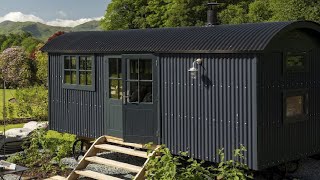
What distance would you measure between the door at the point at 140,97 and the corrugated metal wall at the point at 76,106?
4.20ft

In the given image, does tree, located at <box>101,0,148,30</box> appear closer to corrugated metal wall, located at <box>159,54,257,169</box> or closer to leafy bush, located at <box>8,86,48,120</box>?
leafy bush, located at <box>8,86,48,120</box>

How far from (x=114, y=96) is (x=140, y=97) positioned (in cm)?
115

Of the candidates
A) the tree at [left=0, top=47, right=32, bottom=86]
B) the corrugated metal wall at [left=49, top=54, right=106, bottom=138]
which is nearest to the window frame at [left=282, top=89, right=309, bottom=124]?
the corrugated metal wall at [left=49, top=54, right=106, bottom=138]

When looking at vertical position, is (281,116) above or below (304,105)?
below

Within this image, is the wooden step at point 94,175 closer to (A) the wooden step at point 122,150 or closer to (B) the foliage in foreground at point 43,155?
(A) the wooden step at point 122,150

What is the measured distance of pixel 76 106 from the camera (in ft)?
44.5

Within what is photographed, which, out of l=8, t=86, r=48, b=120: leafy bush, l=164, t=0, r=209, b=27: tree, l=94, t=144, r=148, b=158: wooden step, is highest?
l=164, t=0, r=209, b=27: tree

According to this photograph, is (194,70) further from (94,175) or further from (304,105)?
(94,175)

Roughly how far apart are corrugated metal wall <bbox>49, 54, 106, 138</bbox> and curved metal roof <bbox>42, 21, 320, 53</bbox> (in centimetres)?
58

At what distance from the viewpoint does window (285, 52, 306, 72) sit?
10102 mm

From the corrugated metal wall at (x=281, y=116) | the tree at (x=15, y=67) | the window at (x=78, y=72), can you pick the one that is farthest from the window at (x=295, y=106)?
the tree at (x=15, y=67)

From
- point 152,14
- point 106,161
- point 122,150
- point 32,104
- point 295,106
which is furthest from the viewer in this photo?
point 152,14

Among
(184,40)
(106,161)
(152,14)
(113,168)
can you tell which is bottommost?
(113,168)

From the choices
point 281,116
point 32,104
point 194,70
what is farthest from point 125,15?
point 281,116
